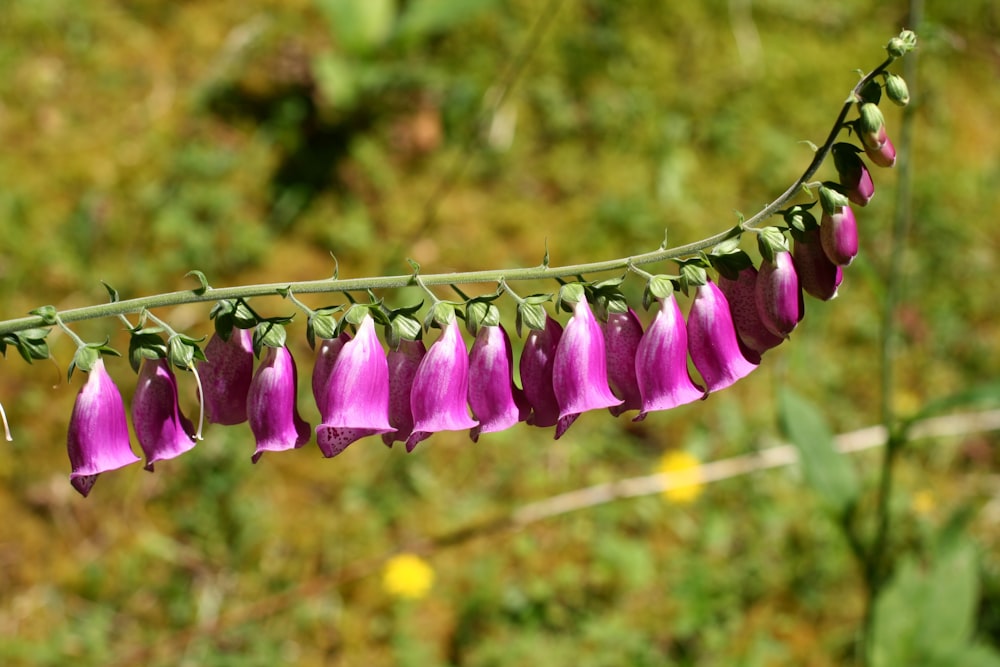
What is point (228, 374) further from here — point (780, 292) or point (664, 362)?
point (780, 292)

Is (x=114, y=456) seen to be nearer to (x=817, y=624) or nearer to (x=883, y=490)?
(x=883, y=490)

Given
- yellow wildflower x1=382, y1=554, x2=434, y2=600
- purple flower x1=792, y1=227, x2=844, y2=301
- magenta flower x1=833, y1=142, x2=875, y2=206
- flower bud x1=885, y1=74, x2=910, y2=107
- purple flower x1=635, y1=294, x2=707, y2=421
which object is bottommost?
yellow wildflower x1=382, y1=554, x2=434, y2=600

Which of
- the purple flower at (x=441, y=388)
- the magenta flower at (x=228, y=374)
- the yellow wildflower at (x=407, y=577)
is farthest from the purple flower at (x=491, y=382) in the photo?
the yellow wildflower at (x=407, y=577)

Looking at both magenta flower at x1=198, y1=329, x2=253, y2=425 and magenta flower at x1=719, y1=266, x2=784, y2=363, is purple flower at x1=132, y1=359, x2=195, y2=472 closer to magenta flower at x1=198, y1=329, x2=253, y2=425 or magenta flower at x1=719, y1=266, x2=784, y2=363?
magenta flower at x1=198, y1=329, x2=253, y2=425

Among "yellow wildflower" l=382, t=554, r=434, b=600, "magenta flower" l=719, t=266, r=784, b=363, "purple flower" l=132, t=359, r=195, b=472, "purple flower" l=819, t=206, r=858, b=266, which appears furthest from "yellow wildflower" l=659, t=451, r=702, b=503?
"purple flower" l=132, t=359, r=195, b=472

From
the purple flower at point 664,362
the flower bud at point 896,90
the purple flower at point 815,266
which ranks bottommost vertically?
the purple flower at point 664,362

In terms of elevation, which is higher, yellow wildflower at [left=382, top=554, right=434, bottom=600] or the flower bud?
the flower bud

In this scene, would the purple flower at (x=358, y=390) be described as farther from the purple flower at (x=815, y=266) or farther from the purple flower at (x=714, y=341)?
the purple flower at (x=815, y=266)

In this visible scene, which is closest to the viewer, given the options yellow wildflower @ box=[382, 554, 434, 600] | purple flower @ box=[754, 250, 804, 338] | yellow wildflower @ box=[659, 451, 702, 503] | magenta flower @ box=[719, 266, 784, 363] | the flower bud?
the flower bud
